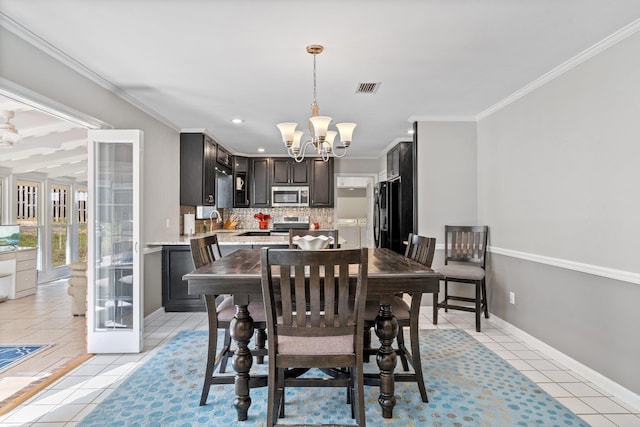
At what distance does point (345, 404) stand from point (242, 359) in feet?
2.32

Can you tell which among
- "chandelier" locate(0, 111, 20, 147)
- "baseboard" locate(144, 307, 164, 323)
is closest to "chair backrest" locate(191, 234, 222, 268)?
"baseboard" locate(144, 307, 164, 323)

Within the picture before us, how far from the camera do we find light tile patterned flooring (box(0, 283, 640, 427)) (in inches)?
79.9

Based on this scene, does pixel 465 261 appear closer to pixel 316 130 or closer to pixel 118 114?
pixel 316 130

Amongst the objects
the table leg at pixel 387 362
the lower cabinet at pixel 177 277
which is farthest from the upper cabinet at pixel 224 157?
the table leg at pixel 387 362

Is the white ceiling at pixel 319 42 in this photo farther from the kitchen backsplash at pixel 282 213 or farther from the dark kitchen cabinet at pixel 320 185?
the kitchen backsplash at pixel 282 213

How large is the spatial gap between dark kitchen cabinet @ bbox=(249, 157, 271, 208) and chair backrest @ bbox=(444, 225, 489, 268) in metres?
3.54

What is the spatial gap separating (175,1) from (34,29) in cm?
102

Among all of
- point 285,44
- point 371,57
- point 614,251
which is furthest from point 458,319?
point 285,44

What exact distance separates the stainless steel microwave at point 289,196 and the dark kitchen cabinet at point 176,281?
2668 mm

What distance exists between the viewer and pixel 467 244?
3.92 m

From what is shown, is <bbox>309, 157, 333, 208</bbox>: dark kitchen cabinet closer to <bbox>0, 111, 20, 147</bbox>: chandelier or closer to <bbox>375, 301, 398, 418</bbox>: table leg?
<bbox>0, 111, 20, 147</bbox>: chandelier

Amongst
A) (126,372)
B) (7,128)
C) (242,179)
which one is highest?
(7,128)

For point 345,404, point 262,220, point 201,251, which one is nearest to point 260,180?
point 262,220

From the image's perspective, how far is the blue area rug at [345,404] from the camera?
197cm
